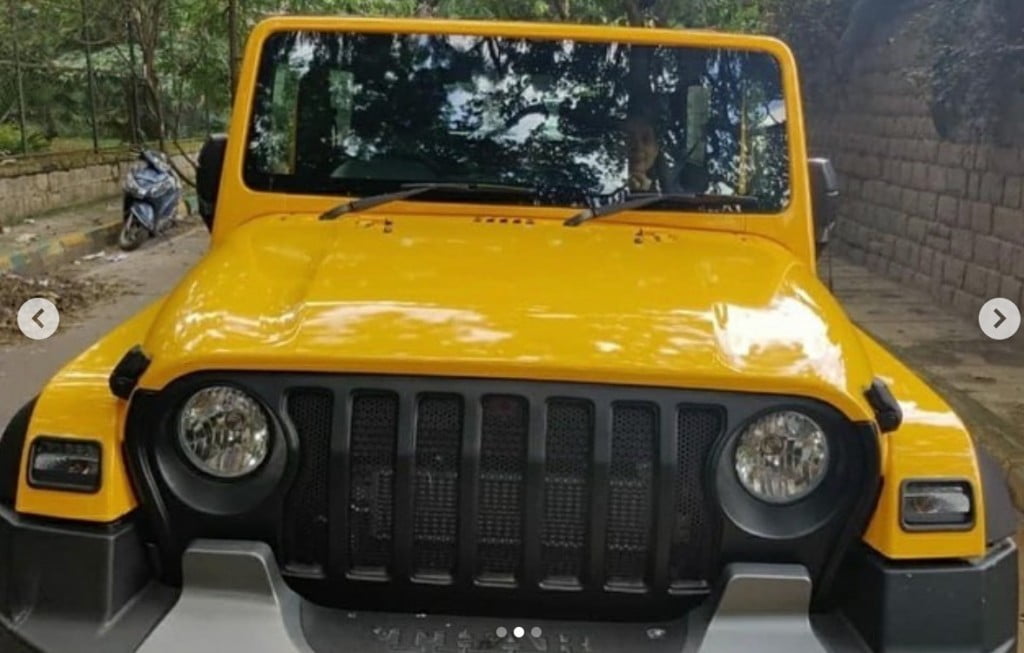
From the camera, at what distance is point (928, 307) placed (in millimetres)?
9539

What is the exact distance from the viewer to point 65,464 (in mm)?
2414

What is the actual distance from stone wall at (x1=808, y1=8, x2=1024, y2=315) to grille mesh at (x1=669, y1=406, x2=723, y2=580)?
21.4 ft

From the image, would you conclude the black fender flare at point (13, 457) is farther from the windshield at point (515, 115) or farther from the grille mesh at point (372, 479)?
the windshield at point (515, 115)

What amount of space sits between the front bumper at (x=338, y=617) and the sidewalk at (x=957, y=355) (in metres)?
3.23

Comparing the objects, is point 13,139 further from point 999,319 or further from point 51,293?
point 999,319

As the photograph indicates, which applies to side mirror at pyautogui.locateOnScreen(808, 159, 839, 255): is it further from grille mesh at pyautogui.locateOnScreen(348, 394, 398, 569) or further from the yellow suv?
grille mesh at pyautogui.locateOnScreen(348, 394, 398, 569)

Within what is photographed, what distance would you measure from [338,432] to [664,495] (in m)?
0.65

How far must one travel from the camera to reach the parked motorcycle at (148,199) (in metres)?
13.6

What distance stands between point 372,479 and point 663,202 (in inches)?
56.7

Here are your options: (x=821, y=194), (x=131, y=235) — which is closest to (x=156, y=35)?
(x=131, y=235)

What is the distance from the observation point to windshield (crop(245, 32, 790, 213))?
11.7 ft

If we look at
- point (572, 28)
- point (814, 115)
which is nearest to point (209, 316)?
point (572, 28)

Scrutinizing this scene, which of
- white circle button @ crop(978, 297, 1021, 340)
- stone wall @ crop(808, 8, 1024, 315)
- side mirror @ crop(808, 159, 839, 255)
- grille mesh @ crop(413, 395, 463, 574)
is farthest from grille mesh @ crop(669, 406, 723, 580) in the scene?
stone wall @ crop(808, 8, 1024, 315)

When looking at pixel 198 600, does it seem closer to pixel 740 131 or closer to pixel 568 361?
pixel 568 361
